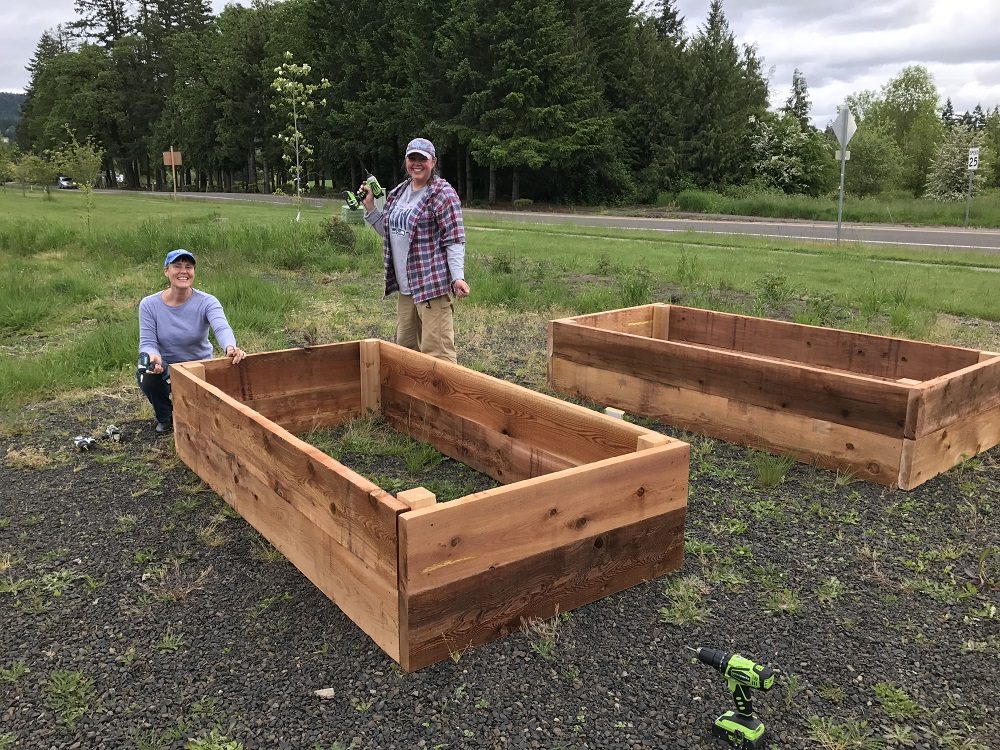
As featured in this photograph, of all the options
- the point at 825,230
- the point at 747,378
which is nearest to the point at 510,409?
the point at 747,378

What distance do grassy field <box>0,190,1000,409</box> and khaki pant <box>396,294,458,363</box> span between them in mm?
683

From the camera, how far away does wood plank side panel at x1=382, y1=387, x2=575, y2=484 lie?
4.05 meters

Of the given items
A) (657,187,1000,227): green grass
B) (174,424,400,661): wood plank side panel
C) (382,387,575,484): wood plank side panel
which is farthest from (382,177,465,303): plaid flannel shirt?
(657,187,1000,227): green grass

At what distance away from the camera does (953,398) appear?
4.39 meters

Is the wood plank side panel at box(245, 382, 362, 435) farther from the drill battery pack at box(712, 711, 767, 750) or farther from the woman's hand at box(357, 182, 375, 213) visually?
the drill battery pack at box(712, 711, 767, 750)

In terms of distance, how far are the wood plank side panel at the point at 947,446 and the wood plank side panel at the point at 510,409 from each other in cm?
176

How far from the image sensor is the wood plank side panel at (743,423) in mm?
4363

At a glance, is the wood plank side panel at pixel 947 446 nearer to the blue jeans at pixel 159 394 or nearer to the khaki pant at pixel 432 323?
the khaki pant at pixel 432 323

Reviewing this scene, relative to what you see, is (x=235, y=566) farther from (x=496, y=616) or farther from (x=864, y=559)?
(x=864, y=559)

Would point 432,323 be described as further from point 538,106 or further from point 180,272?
point 538,106

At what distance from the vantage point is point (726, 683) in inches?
104

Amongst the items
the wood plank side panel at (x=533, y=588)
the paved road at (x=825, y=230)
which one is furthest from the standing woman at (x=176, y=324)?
the paved road at (x=825, y=230)

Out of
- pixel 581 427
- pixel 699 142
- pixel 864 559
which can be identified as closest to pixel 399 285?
pixel 581 427

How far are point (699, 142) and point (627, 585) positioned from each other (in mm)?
35919
